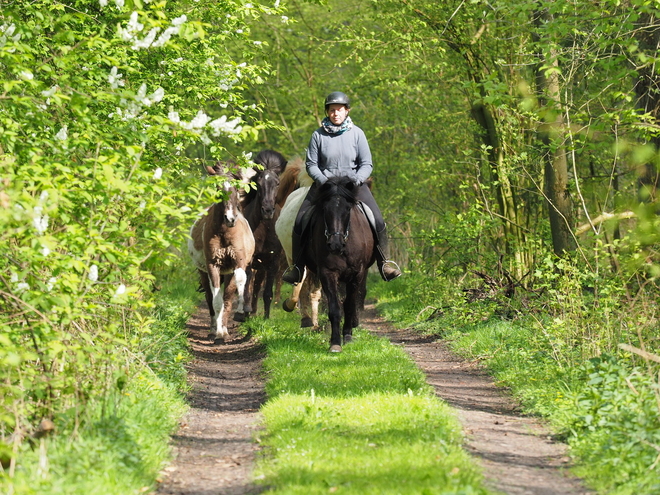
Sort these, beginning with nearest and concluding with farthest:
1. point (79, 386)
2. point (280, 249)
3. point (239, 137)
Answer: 1. point (79, 386)
2. point (239, 137)
3. point (280, 249)

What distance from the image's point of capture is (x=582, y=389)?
7879mm

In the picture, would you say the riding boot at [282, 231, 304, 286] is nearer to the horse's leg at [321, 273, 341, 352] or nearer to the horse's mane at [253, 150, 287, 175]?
the horse's leg at [321, 273, 341, 352]

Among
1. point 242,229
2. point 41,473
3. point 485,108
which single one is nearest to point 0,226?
point 41,473

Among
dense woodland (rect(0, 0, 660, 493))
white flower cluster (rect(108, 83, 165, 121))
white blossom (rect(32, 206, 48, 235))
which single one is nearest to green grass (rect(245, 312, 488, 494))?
dense woodland (rect(0, 0, 660, 493))

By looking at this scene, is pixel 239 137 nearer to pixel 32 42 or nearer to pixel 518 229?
pixel 32 42

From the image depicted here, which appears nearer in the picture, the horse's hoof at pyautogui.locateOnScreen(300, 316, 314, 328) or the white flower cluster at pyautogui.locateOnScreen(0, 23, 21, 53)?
the white flower cluster at pyautogui.locateOnScreen(0, 23, 21, 53)

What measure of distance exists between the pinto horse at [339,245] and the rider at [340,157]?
241 millimetres

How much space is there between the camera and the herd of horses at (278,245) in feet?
36.4

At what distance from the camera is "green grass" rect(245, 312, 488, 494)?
5523mm

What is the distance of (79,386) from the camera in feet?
21.5

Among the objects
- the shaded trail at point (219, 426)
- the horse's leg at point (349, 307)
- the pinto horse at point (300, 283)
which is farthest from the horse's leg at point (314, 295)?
the horse's leg at point (349, 307)

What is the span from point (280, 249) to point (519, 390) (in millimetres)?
7821

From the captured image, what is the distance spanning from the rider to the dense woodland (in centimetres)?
91

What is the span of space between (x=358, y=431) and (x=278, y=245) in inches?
368
